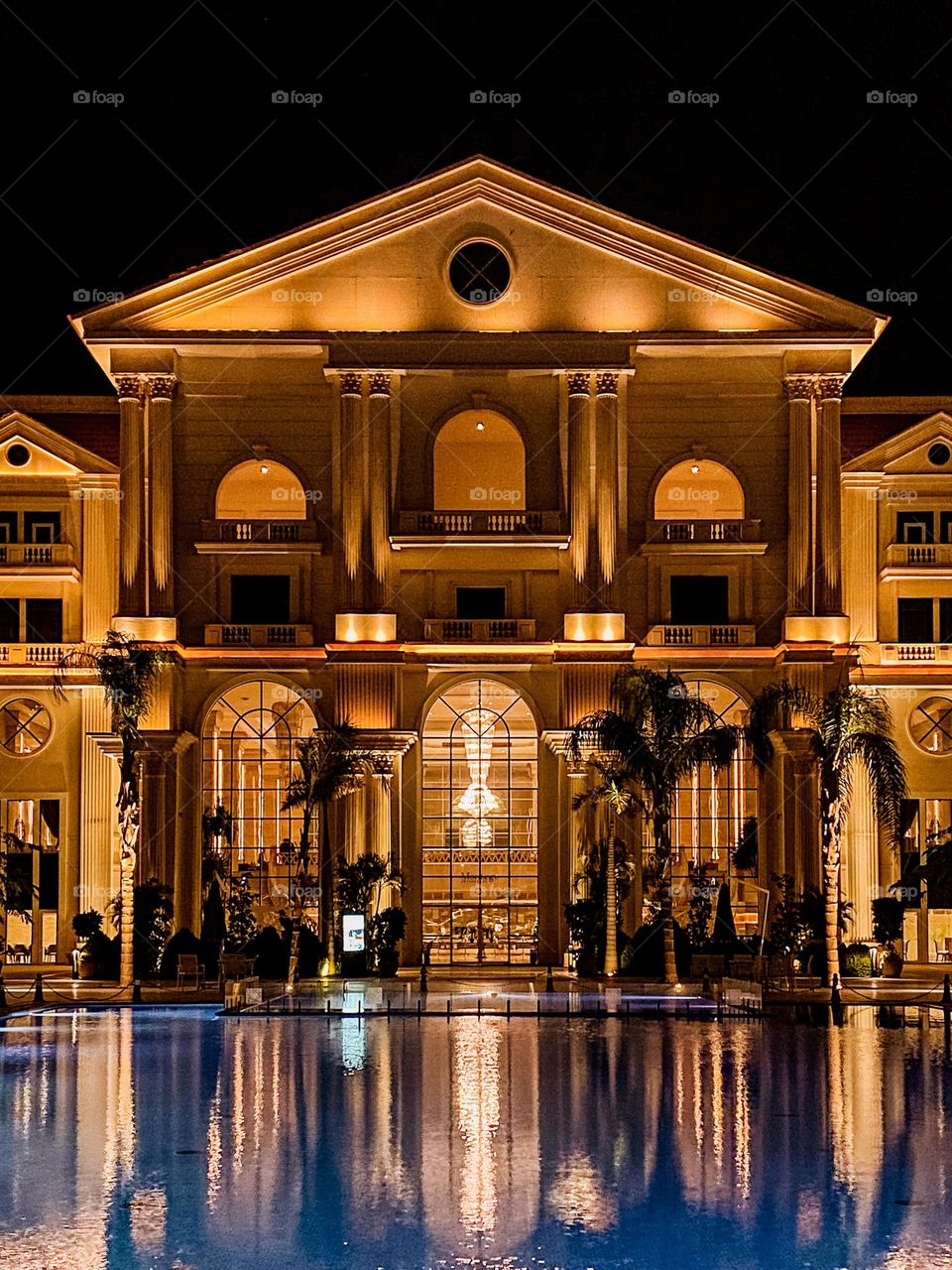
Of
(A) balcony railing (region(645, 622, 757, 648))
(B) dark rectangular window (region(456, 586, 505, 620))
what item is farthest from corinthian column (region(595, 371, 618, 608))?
(B) dark rectangular window (region(456, 586, 505, 620))

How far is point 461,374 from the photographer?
65.8 m

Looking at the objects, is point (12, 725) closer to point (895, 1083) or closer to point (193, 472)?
point (193, 472)

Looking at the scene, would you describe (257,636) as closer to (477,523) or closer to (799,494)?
(477,523)

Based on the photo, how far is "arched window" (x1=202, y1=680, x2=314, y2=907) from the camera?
66.4 meters

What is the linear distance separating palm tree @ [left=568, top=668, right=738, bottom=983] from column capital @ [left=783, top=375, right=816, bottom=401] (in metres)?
12.9

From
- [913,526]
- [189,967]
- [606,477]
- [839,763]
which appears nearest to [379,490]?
[606,477]

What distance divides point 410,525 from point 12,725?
14435 mm

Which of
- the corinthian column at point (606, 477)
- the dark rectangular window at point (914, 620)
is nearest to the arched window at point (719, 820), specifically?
the corinthian column at point (606, 477)

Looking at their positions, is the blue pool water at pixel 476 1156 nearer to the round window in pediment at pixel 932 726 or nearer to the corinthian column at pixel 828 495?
the corinthian column at pixel 828 495

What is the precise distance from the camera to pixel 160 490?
65.1 m

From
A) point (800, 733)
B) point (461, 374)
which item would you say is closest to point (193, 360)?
point (461, 374)

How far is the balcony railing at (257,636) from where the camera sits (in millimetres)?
65438

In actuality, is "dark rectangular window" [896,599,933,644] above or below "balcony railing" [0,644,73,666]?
above

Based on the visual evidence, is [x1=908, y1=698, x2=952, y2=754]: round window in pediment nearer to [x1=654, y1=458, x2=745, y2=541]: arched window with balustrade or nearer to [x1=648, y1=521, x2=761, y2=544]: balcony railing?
[x1=648, y1=521, x2=761, y2=544]: balcony railing
